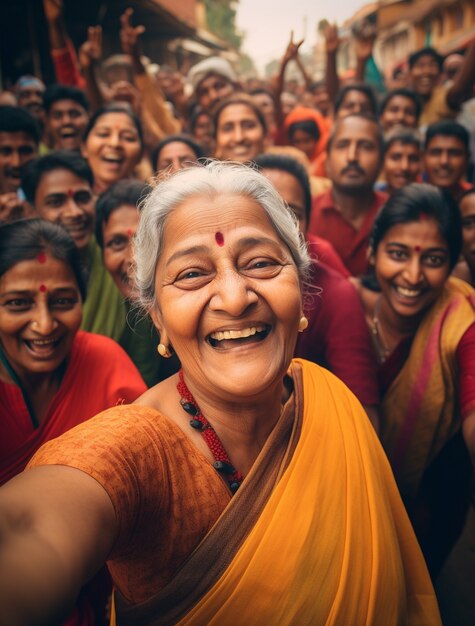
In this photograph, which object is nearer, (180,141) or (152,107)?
(180,141)

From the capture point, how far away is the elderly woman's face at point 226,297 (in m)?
1.42

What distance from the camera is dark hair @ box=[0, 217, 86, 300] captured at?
81.4 inches

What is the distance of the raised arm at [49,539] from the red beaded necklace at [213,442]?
1.36 ft

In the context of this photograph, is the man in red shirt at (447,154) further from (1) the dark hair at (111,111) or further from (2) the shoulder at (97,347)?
(2) the shoulder at (97,347)

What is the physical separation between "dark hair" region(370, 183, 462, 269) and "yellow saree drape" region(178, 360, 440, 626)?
4.15 feet

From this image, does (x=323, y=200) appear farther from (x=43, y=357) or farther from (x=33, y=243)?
(x=43, y=357)

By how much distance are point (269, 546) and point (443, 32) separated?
85.8ft

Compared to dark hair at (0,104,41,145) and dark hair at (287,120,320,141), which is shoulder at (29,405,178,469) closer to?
dark hair at (0,104,41,145)

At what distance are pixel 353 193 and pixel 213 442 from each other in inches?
123

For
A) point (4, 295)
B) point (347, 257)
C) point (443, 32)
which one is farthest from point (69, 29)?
point (443, 32)

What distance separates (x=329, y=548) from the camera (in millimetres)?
1412

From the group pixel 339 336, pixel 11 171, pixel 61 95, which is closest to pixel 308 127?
pixel 61 95

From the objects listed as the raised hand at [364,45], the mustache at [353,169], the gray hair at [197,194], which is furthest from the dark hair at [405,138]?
the gray hair at [197,194]

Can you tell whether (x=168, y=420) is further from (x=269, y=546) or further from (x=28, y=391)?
(x=28, y=391)
